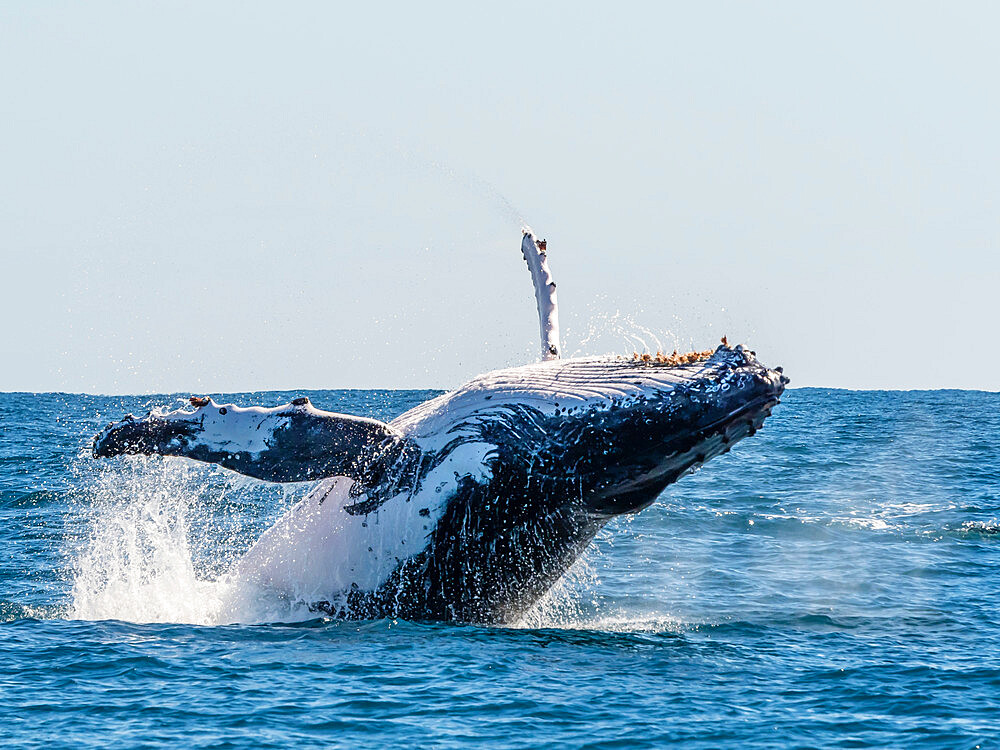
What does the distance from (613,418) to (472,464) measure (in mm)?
1314

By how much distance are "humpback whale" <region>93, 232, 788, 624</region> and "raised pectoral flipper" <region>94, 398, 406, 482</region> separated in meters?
0.01

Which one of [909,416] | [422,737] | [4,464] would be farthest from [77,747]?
[909,416]

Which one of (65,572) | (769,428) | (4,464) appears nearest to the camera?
(65,572)

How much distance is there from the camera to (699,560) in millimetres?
17578

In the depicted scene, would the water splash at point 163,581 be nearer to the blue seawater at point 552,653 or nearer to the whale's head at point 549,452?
the blue seawater at point 552,653

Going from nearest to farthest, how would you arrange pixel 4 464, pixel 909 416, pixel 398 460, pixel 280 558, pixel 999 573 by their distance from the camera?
pixel 398 460 < pixel 280 558 < pixel 999 573 < pixel 4 464 < pixel 909 416

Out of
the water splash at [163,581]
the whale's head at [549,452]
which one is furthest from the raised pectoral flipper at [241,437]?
the whale's head at [549,452]

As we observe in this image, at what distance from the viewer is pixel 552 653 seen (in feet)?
34.1

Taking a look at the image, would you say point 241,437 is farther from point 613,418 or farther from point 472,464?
point 613,418

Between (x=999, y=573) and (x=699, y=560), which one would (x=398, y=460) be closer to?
(x=699, y=560)

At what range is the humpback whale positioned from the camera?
9641mm

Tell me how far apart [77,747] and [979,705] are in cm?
686

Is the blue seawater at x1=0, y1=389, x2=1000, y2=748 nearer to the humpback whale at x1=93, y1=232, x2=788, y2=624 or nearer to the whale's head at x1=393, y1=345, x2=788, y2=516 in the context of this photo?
the humpback whale at x1=93, y1=232, x2=788, y2=624

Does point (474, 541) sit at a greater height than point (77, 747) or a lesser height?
greater
